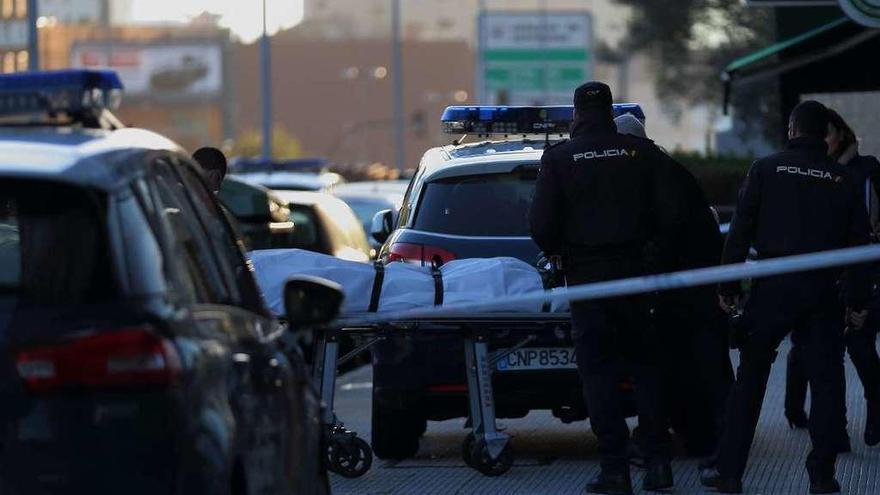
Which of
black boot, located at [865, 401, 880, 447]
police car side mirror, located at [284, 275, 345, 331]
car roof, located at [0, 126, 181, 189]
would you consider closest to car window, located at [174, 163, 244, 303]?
police car side mirror, located at [284, 275, 345, 331]

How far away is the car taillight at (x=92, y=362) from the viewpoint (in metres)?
4.52

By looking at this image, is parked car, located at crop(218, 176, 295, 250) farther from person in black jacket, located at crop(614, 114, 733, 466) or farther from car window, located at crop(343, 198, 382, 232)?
car window, located at crop(343, 198, 382, 232)

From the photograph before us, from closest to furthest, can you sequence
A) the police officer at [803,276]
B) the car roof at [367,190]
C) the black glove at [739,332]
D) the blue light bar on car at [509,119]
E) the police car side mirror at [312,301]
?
the police car side mirror at [312,301] → the police officer at [803,276] → the black glove at [739,332] → the blue light bar on car at [509,119] → the car roof at [367,190]

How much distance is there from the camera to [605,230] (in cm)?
905

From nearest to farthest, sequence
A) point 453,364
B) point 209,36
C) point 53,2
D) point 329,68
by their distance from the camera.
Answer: point 453,364, point 209,36, point 329,68, point 53,2

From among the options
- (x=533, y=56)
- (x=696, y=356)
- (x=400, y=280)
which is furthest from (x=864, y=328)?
(x=533, y=56)

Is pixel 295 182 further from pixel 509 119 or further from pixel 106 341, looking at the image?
pixel 106 341

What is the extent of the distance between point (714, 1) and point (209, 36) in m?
76.9

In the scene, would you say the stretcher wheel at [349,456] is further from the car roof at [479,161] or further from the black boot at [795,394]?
the black boot at [795,394]

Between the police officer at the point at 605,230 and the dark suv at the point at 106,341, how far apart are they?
3917 mm

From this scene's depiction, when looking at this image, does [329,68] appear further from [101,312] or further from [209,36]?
[101,312]

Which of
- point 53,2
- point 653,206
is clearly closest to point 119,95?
point 653,206

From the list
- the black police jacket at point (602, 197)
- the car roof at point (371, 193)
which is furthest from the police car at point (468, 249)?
the car roof at point (371, 193)

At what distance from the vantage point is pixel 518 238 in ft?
36.1
